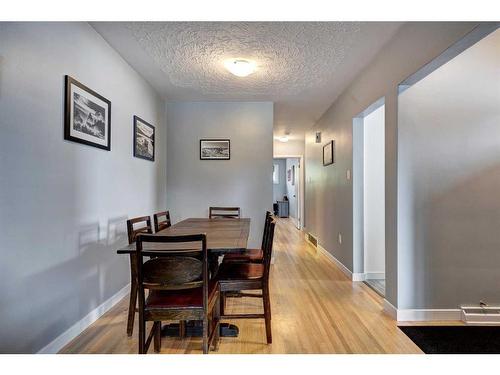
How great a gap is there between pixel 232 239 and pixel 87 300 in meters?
1.33

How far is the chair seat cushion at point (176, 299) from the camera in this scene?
1517 mm

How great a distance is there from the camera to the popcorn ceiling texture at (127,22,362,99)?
2.20 meters

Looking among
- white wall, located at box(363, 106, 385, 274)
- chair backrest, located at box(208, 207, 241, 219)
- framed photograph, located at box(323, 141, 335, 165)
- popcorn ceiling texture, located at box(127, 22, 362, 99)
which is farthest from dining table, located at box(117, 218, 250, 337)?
framed photograph, located at box(323, 141, 335, 165)

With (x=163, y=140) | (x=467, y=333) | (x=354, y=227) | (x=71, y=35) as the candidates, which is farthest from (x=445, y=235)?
(x=163, y=140)

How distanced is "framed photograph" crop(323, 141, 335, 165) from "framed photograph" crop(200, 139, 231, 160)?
158 cm

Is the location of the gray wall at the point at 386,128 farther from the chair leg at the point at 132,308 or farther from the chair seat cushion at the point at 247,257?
the chair leg at the point at 132,308

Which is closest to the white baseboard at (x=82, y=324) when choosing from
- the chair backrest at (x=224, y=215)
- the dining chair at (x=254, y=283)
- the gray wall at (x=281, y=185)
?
the dining chair at (x=254, y=283)

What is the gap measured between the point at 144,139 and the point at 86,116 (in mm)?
1174

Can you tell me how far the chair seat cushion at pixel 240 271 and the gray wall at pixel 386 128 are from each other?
1199 mm

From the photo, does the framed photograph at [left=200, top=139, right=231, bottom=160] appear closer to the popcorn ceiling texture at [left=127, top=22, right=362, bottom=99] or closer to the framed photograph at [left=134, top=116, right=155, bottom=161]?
the framed photograph at [left=134, top=116, right=155, bottom=161]

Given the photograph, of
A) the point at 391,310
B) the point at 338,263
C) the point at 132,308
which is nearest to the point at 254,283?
the point at 132,308

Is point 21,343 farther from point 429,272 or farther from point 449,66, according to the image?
point 449,66

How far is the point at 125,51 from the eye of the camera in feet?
8.63

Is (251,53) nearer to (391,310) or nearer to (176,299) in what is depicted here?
(176,299)
